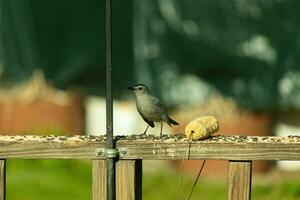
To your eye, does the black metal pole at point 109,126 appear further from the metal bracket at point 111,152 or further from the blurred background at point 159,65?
the blurred background at point 159,65

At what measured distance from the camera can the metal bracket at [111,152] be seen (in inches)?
107

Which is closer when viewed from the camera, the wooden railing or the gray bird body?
the wooden railing

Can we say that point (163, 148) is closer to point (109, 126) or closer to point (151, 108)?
point (109, 126)

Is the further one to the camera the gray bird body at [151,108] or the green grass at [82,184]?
the green grass at [82,184]

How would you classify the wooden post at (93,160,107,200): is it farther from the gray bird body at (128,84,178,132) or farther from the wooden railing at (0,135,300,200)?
the gray bird body at (128,84,178,132)

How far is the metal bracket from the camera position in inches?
107

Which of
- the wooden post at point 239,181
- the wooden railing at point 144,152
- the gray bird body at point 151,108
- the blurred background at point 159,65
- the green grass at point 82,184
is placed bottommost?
the wooden post at point 239,181

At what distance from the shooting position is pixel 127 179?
9.02 ft

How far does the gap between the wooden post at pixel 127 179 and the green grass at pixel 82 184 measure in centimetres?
451

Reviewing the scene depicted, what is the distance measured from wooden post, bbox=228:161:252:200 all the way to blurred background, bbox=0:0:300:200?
230 inches

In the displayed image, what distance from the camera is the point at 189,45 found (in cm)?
877

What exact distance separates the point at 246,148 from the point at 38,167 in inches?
220

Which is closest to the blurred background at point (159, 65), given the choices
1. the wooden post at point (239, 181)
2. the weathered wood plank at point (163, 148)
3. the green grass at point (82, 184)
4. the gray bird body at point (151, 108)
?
the green grass at point (82, 184)

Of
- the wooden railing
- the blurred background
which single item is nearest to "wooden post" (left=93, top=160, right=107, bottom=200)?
the wooden railing
